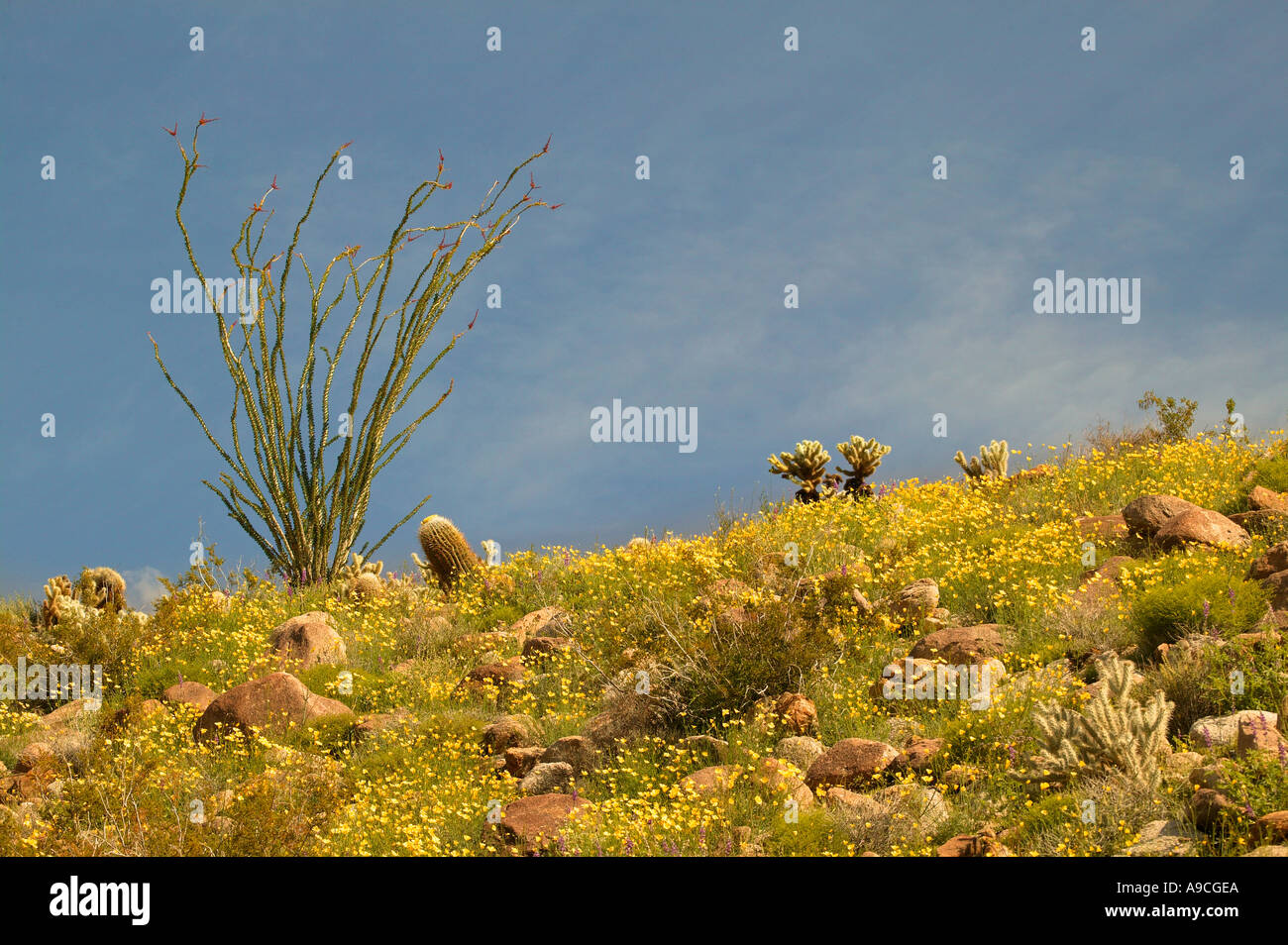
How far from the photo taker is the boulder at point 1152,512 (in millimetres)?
8891

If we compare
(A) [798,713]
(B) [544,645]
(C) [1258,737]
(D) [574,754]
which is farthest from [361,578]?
(C) [1258,737]

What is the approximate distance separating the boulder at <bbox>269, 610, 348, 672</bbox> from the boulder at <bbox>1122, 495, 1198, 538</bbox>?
7.85 metres

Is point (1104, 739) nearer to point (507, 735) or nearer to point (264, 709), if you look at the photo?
point (507, 735)

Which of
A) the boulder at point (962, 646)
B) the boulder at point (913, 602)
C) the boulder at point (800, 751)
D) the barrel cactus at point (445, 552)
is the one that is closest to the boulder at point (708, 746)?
the boulder at point (800, 751)

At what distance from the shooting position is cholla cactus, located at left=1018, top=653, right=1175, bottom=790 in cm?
527

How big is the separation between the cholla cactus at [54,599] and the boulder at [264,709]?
15.0 ft

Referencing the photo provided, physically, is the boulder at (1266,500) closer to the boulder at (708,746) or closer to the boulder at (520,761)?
the boulder at (708,746)

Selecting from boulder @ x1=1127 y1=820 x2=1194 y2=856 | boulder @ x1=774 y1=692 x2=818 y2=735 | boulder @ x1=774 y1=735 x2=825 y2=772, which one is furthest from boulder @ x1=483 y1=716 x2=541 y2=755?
boulder @ x1=1127 y1=820 x2=1194 y2=856

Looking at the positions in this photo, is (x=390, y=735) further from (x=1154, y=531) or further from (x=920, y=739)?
(x=1154, y=531)

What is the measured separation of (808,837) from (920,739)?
1.39m

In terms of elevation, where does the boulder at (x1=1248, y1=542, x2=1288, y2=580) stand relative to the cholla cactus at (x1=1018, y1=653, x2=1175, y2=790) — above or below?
above

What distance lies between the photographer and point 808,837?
4.96 m

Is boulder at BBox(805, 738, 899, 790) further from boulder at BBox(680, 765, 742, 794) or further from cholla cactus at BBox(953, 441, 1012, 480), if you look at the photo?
cholla cactus at BBox(953, 441, 1012, 480)
